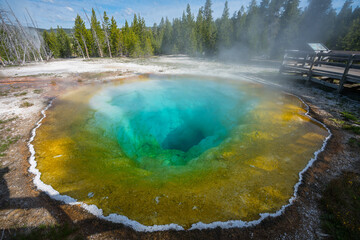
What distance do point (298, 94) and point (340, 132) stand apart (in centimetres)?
555

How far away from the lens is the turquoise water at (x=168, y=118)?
698cm

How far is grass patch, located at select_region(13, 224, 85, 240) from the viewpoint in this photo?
110 inches

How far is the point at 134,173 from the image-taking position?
182 inches

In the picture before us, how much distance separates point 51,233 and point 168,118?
7.81 m

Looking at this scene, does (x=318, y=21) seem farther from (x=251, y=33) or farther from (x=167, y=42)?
(x=167, y=42)

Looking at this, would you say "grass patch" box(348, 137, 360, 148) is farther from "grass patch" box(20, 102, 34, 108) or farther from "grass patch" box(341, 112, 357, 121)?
"grass patch" box(20, 102, 34, 108)

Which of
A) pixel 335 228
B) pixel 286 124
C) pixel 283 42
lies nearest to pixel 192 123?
pixel 286 124

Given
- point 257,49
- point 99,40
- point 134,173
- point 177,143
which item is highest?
point 99,40

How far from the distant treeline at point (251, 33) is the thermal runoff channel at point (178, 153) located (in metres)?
31.6

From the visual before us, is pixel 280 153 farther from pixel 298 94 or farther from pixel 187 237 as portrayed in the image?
pixel 298 94

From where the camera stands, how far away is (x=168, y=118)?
10.2 meters

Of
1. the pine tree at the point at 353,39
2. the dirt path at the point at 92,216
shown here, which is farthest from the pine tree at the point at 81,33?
the pine tree at the point at 353,39

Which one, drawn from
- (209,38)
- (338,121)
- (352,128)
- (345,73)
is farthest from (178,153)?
(209,38)

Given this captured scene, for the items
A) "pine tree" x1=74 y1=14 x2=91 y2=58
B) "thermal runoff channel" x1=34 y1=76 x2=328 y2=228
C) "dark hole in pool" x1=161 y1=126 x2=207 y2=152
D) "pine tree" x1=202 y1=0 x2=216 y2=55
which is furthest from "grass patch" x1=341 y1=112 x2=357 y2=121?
"pine tree" x1=74 y1=14 x2=91 y2=58
